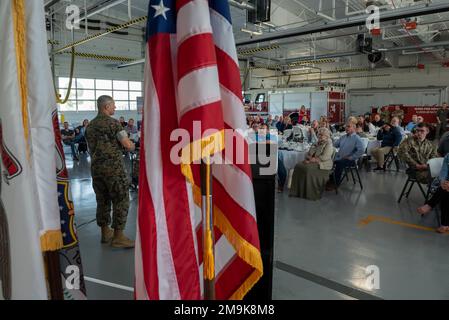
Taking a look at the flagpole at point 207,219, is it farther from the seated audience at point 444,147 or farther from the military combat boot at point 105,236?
the seated audience at point 444,147

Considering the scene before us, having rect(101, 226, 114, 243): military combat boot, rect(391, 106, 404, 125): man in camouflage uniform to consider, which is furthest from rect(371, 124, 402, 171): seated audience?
rect(391, 106, 404, 125): man in camouflage uniform

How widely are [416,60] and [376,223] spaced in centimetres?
1743

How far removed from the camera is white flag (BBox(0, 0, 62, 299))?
1208 millimetres

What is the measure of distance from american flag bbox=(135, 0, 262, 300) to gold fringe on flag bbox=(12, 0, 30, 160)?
17.5 inches

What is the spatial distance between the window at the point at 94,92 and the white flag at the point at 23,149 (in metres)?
14.4

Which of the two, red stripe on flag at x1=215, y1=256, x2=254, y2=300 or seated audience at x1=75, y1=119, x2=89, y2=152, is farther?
seated audience at x1=75, y1=119, x2=89, y2=152

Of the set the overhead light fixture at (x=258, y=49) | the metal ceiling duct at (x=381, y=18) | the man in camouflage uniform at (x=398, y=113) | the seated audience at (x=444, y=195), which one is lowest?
the seated audience at (x=444, y=195)

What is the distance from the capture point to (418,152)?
586cm

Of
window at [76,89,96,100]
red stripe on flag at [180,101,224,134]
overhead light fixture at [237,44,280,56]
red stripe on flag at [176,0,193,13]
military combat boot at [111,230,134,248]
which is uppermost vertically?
overhead light fixture at [237,44,280,56]

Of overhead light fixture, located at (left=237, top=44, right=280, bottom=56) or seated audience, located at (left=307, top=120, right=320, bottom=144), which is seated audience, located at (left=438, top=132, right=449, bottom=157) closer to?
seated audience, located at (left=307, top=120, right=320, bottom=144)

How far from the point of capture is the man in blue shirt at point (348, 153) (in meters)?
6.83

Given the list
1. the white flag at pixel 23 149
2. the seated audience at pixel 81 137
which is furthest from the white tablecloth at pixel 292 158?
the seated audience at pixel 81 137

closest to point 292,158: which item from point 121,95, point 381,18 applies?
point 381,18
